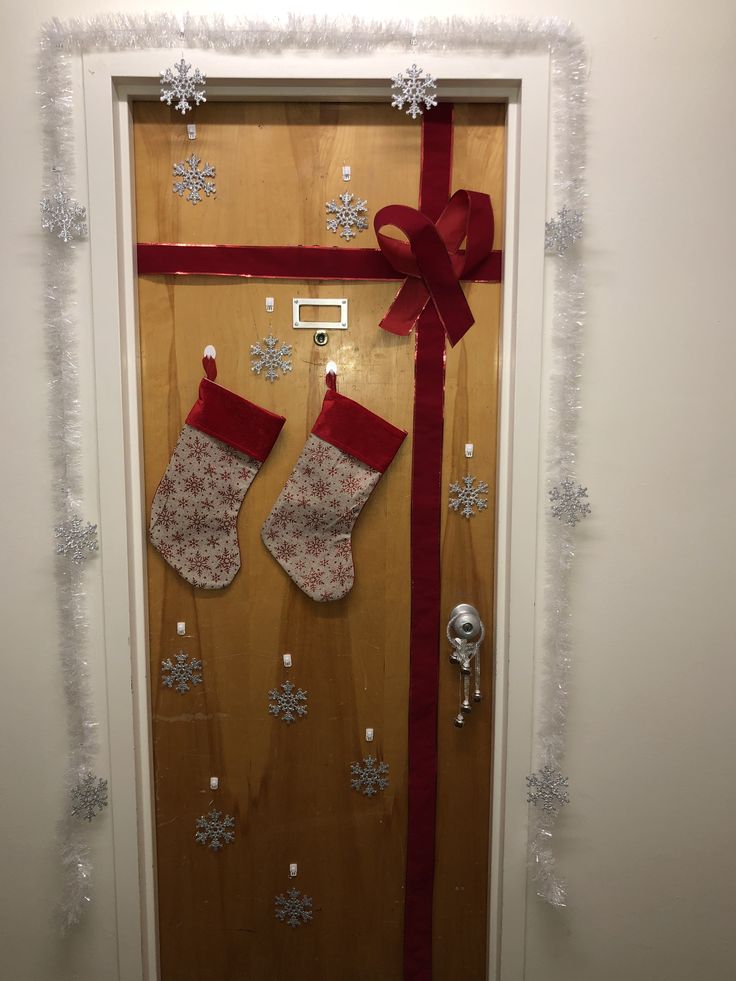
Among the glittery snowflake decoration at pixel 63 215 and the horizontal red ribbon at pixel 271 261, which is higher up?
the glittery snowflake decoration at pixel 63 215

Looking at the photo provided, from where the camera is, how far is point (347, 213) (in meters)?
1.41

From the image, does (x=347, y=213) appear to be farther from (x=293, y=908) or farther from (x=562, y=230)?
(x=293, y=908)

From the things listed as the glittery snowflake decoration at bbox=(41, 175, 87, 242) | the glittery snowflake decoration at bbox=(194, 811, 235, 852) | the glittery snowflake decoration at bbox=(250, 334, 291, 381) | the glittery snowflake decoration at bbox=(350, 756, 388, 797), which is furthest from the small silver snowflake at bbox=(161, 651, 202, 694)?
the glittery snowflake decoration at bbox=(41, 175, 87, 242)

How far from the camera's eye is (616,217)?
135cm

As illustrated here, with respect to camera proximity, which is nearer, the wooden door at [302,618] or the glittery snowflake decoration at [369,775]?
the wooden door at [302,618]

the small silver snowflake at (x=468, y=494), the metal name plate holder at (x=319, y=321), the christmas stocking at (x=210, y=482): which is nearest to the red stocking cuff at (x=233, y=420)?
the christmas stocking at (x=210, y=482)

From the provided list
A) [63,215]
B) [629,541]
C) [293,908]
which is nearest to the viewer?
[63,215]

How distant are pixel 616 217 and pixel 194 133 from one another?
930mm

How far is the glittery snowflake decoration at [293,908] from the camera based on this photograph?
152 centimetres

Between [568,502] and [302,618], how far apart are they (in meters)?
0.66

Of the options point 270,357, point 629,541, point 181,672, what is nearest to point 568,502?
point 629,541

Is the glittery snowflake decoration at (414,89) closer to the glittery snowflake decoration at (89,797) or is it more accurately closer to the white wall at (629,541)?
the white wall at (629,541)

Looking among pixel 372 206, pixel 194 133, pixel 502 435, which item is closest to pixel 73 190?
pixel 194 133

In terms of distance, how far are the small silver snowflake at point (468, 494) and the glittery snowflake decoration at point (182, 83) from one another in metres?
0.99
